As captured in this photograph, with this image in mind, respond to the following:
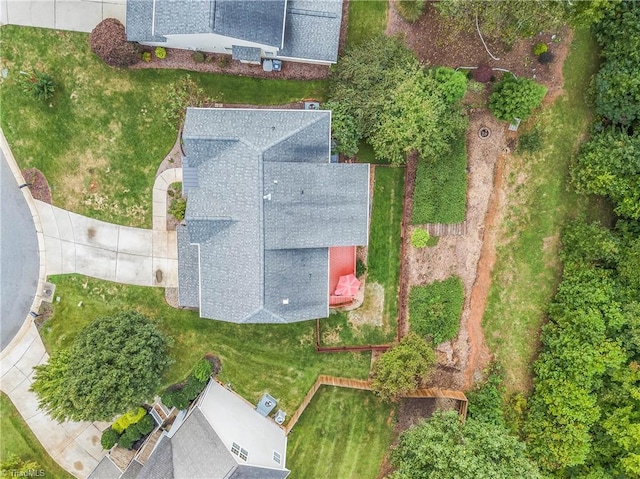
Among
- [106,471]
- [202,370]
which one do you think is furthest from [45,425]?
[202,370]

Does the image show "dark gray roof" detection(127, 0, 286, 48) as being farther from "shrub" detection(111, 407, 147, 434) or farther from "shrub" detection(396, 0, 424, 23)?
"shrub" detection(111, 407, 147, 434)

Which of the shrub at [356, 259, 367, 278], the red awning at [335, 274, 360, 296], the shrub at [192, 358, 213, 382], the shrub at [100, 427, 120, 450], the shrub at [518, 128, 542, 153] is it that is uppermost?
the shrub at [518, 128, 542, 153]

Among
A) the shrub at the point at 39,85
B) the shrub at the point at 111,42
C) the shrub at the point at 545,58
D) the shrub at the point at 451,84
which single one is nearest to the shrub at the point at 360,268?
the shrub at the point at 451,84

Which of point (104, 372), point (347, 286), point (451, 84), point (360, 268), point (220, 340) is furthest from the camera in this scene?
point (220, 340)

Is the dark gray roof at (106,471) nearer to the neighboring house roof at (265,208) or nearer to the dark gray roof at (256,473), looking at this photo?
the dark gray roof at (256,473)

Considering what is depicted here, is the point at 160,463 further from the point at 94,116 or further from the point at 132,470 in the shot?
the point at 94,116

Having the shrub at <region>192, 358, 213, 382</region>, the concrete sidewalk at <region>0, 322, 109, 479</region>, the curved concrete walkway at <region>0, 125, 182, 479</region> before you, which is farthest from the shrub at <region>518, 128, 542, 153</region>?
the concrete sidewalk at <region>0, 322, 109, 479</region>
